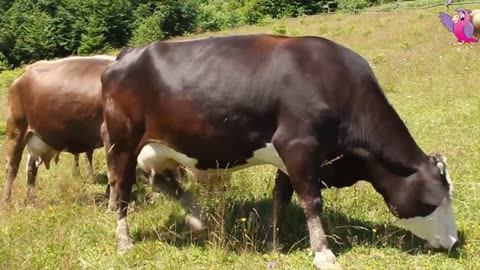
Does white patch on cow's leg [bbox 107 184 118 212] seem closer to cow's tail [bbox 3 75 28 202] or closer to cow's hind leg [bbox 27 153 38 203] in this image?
cow's hind leg [bbox 27 153 38 203]

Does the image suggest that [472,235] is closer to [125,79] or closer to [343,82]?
[343,82]

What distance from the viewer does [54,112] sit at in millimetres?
8156

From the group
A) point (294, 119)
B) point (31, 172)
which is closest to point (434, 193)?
point (294, 119)

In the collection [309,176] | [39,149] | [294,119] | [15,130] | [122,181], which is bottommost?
[39,149]

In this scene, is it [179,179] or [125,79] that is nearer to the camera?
[125,79]

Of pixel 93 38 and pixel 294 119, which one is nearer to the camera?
pixel 294 119

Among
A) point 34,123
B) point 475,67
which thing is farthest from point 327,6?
point 34,123

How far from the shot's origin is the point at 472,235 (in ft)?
18.0

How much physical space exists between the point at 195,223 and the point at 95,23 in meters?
41.9

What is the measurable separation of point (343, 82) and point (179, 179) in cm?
235

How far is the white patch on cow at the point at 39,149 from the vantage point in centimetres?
855

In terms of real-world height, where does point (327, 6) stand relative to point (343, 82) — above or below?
below

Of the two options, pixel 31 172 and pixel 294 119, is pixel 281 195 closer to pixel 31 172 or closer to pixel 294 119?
pixel 294 119

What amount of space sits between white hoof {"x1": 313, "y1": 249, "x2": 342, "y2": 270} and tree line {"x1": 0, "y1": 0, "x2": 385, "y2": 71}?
39986 millimetres
